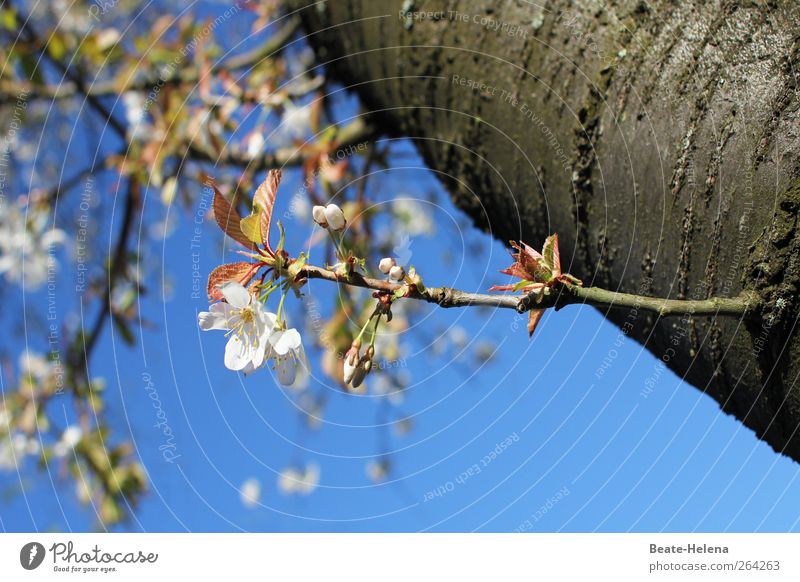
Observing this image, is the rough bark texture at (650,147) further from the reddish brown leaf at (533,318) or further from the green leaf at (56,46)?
the green leaf at (56,46)

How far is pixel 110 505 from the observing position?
1707mm

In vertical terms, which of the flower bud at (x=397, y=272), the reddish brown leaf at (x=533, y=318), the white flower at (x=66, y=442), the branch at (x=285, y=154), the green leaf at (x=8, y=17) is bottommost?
the reddish brown leaf at (x=533, y=318)

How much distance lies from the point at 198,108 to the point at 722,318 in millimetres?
1429

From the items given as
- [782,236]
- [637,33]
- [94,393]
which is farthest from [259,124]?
[782,236]

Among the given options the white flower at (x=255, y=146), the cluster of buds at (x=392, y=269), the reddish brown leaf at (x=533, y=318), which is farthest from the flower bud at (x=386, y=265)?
the white flower at (x=255, y=146)

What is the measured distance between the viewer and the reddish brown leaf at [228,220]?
48cm

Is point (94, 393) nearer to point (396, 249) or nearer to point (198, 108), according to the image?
point (198, 108)

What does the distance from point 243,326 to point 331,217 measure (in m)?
0.11

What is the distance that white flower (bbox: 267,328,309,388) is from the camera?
0.50 metres

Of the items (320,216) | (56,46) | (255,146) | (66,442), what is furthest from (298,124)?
(320,216)

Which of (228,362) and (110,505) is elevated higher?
(110,505)

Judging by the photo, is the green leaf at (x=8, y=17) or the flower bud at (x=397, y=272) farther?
the green leaf at (x=8, y=17)

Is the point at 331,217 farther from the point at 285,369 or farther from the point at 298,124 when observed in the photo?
the point at 298,124
